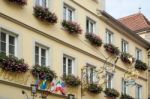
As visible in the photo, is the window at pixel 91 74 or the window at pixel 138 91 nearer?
the window at pixel 91 74

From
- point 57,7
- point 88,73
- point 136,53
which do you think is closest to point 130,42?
point 136,53

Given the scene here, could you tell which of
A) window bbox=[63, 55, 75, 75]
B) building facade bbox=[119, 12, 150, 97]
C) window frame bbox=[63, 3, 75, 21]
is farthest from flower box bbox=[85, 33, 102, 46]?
building facade bbox=[119, 12, 150, 97]

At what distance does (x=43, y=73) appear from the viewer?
69.0 feet

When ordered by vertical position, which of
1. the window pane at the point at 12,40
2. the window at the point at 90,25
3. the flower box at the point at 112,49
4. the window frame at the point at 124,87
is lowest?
the window frame at the point at 124,87

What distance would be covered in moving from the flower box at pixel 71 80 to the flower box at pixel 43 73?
3.75 ft

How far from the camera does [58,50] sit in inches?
904

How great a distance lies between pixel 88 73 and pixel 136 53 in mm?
8009

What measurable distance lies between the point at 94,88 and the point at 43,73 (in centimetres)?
466

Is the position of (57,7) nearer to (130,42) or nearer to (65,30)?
(65,30)

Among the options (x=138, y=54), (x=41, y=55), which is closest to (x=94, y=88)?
(x=41, y=55)

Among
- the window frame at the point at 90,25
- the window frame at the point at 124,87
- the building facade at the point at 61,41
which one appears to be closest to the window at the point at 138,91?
the building facade at the point at 61,41

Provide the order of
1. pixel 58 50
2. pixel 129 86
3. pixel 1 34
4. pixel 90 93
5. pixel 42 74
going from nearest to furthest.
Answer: pixel 1 34, pixel 42 74, pixel 58 50, pixel 90 93, pixel 129 86

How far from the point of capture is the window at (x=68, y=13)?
24127 mm

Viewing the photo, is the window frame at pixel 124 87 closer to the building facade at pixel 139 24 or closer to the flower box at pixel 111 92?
the flower box at pixel 111 92
